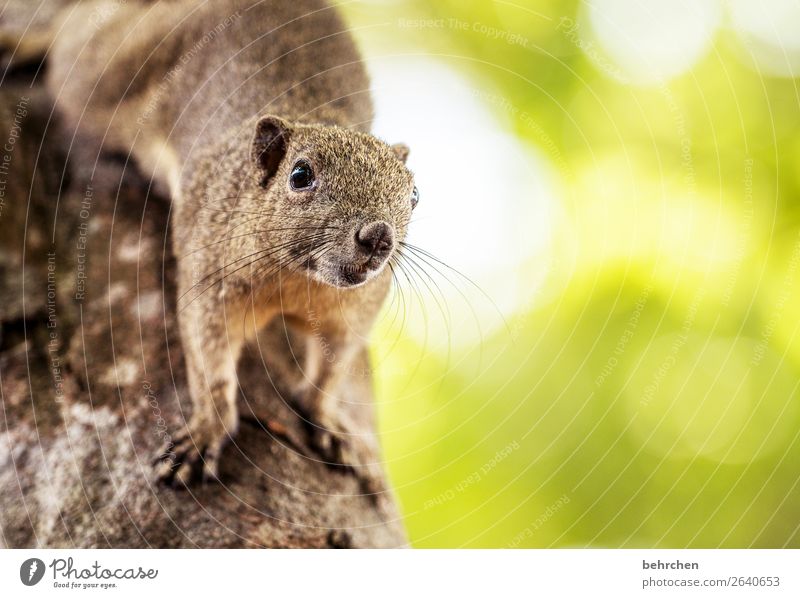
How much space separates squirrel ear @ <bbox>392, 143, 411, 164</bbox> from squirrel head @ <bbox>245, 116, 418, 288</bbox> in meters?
0.04

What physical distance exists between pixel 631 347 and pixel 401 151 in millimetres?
1016

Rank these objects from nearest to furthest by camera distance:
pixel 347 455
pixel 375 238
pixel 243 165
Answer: pixel 375 238 < pixel 243 165 < pixel 347 455

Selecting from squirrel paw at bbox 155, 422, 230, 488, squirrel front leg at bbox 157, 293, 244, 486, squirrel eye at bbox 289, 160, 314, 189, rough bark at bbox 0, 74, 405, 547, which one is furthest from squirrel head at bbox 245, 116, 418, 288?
squirrel paw at bbox 155, 422, 230, 488

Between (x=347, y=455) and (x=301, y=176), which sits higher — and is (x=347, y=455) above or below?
below

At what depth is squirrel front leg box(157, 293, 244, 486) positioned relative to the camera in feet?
4.74

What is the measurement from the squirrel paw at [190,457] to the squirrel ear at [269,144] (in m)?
0.62

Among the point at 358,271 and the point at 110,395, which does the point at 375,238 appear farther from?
the point at 110,395

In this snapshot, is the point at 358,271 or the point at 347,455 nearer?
the point at 358,271

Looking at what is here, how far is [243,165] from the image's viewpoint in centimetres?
151

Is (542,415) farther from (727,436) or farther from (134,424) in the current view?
(134,424)

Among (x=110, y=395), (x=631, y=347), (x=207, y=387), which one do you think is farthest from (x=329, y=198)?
(x=631, y=347)

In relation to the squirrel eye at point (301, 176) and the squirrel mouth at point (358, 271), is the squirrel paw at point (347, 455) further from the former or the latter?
the squirrel eye at point (301, 176)

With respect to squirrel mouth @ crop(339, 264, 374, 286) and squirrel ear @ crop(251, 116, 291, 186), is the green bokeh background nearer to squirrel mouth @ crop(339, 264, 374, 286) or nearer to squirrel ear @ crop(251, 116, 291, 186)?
squirrel mouth @ crop(339, 264, 374, 286)

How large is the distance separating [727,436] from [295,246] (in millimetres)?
1472
